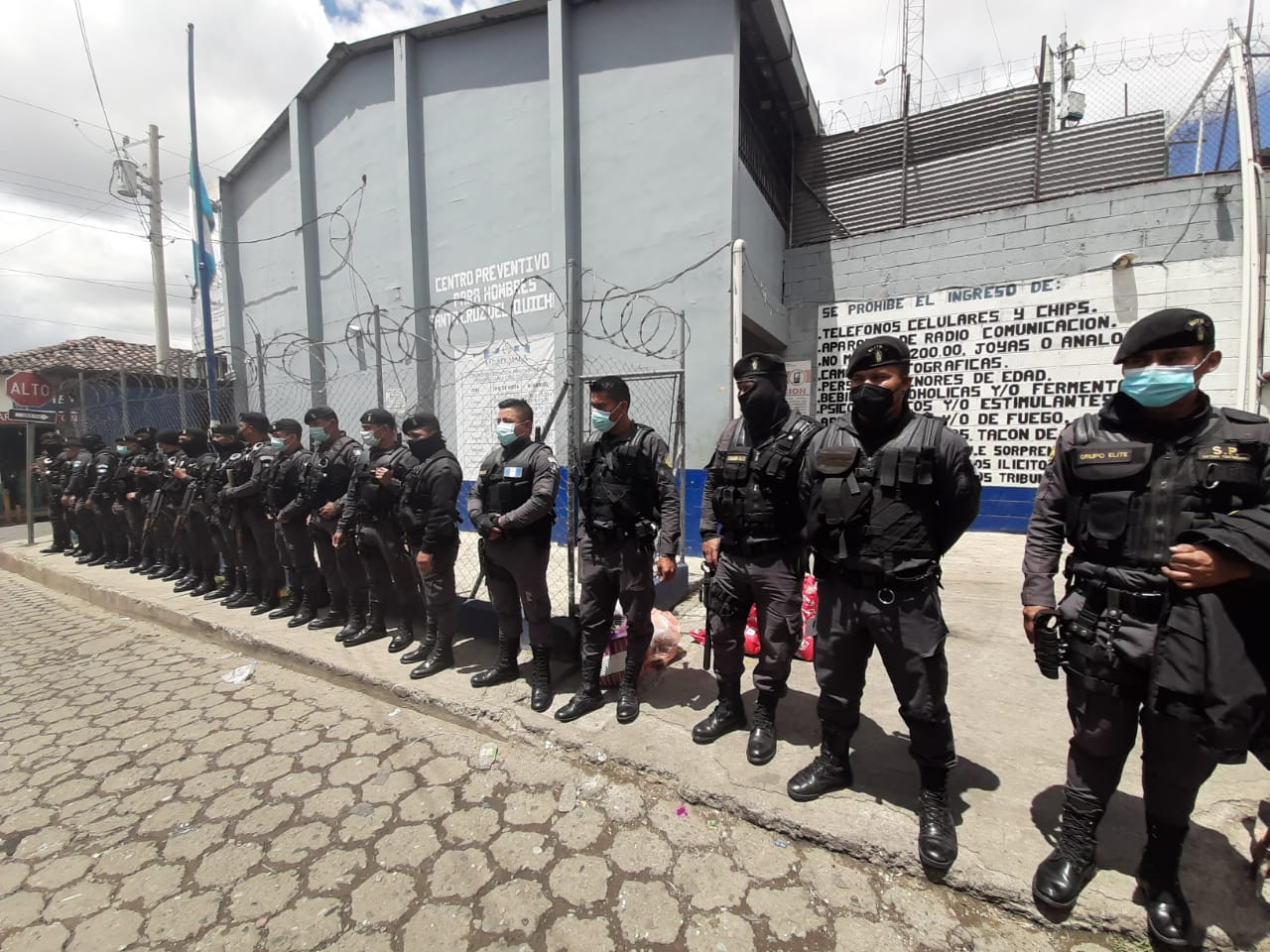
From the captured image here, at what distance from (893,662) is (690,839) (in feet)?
3.44

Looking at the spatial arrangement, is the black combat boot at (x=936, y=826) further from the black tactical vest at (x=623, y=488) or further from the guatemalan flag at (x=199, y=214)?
the guatemalan flag at (x=199, y=214)

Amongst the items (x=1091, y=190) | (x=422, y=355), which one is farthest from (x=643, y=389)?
(x=1091, y=190)

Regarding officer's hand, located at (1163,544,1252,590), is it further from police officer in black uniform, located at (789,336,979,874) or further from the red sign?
the red sign

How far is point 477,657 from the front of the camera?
382 centimetres

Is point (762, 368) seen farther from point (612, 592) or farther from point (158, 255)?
point (158, 255)

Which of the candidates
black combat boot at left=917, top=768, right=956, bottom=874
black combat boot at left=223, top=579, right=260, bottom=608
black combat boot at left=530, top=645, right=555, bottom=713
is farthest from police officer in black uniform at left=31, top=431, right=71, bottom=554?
black combat boot at left=917, top=768, right=956, bottom=874

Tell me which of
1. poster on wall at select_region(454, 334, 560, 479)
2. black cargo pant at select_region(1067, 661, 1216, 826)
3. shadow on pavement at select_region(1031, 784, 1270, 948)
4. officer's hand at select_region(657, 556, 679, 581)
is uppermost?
poster on wall at select_region(454, 334, 560, 479)

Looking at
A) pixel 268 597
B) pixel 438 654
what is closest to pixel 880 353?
pixel 438 654

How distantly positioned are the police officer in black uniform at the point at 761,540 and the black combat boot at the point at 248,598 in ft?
14.7

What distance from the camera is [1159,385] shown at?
1641mm

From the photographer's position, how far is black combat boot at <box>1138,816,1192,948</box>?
1605mm

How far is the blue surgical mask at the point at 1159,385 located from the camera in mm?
1612

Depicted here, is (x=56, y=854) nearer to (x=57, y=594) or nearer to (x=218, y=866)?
(x=218, y=866)

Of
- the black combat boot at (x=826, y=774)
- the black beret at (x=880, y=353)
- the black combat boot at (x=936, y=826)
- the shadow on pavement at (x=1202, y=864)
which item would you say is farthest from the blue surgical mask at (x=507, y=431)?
the shadow on pavement at (x=1202, y=864)
